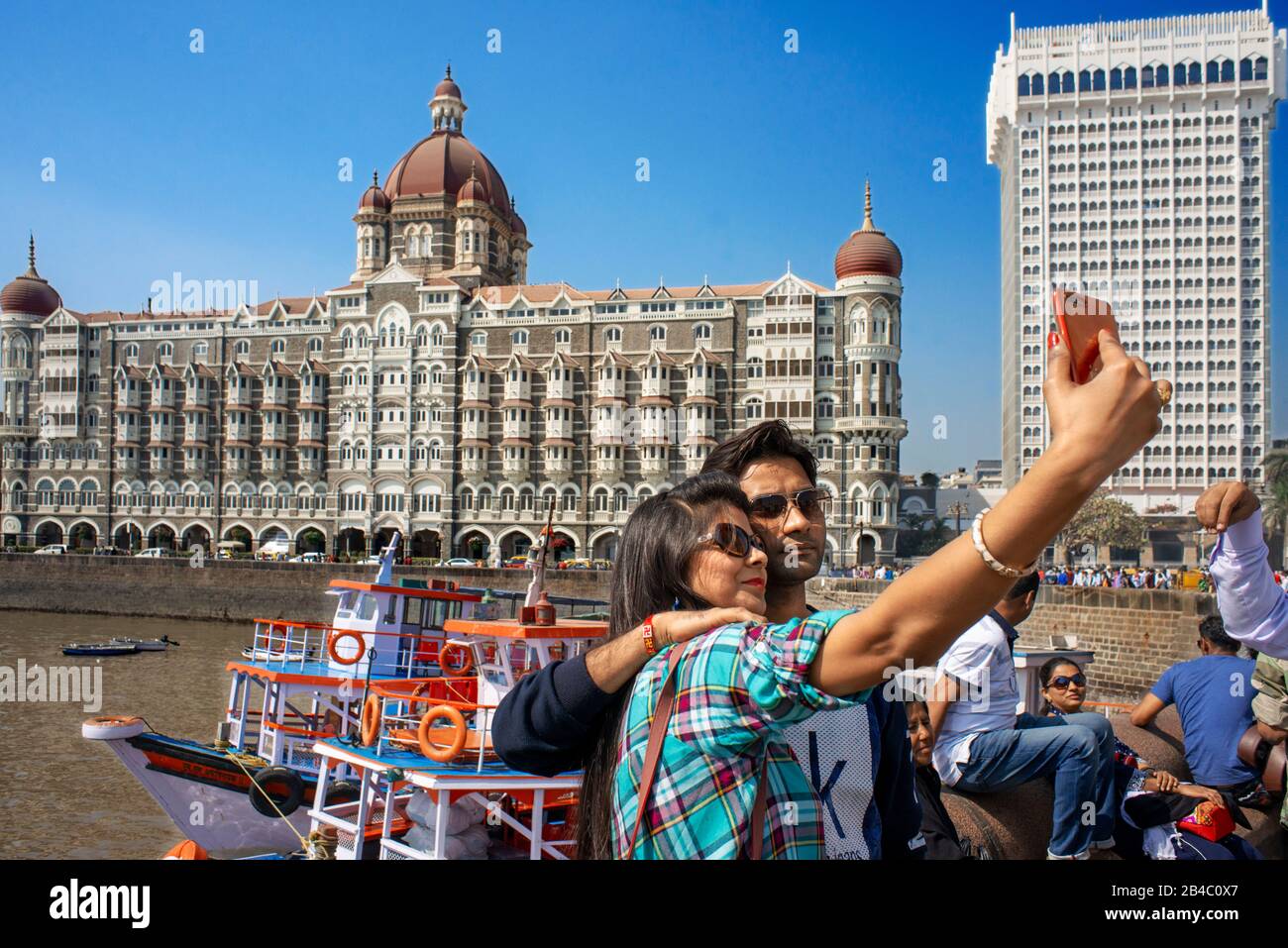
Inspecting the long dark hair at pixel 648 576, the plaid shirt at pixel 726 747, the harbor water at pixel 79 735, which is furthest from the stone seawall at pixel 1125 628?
the plaid shirt at pixel 726 747

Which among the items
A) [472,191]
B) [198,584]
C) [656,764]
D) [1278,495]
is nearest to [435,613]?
[656,764]

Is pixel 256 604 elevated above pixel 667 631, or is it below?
below

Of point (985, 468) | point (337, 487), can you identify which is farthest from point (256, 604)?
point (985, 468)

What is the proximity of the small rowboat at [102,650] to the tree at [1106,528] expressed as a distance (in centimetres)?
4410

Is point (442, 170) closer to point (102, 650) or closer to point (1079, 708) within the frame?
point (102, 650)

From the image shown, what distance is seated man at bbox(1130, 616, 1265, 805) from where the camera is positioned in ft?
15.5

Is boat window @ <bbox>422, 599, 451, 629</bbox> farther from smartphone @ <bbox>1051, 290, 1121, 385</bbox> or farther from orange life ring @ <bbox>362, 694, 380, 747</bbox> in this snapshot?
smartphone @ <bbox>1051, 290, 1121, 385</bbox>

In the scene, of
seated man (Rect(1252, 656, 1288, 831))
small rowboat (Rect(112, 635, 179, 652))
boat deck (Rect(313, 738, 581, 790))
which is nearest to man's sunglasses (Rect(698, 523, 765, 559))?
seated man (Rect(1252, 656, 1288, 831))

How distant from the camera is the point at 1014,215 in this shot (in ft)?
220

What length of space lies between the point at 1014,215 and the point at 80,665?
6196cm

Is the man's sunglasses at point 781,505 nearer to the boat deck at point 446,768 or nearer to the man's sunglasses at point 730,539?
the man's sunglasses at point 730,539

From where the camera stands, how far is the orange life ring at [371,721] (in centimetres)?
805
